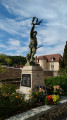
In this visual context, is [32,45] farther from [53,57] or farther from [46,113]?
[53,57]

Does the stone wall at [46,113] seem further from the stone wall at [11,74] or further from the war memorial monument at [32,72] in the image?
the stone wall at [11,74]

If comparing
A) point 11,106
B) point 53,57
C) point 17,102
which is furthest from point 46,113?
point 53,57

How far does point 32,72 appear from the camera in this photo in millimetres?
6699

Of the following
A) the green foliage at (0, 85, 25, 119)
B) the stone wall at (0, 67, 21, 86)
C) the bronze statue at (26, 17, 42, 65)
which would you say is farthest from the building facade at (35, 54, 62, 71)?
the green foliage at (0, 85, 25, 119)

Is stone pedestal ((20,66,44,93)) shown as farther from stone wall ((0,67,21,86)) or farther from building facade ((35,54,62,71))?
building facade ((35,54,62,71))

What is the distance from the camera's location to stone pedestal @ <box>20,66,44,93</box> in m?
6.60

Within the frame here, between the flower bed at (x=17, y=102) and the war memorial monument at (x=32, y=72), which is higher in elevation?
the war memorial monument at (x=32, y=72)

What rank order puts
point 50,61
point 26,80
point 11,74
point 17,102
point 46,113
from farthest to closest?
point 50,61 < point 11,74 < point 26,80 < point 17,102 < point 46,113

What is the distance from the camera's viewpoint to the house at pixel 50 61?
45.5 meters

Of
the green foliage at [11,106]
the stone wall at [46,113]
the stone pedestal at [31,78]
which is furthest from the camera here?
the stone pedestal at [31,78]

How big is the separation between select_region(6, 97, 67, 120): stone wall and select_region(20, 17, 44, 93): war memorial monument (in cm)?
190

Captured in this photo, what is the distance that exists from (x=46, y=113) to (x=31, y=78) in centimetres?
244

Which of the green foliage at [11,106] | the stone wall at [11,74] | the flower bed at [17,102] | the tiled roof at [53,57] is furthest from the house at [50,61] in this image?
the green foliage at [11,106]

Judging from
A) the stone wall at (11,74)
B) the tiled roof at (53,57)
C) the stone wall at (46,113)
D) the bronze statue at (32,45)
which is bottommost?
the stone wall at (46,113)
